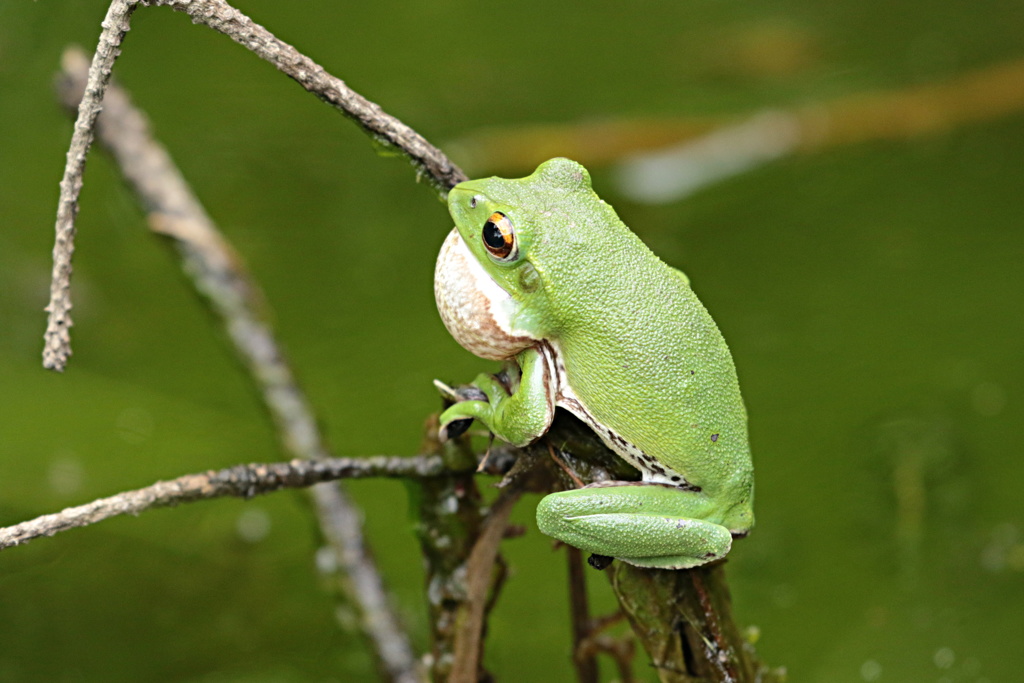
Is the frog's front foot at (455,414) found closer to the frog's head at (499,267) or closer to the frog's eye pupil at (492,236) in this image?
the frog's head at (499,267)

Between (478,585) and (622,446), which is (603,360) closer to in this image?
(622,446)

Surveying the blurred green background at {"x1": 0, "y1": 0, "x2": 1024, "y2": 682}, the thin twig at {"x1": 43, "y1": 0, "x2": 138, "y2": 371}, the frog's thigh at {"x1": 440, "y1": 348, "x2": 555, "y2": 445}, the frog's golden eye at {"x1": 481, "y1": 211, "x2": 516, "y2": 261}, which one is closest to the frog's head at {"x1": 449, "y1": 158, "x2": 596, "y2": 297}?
the frog's golden eye at {"x1": 481, "y1": 211, "x2": 516, "y2": 261}

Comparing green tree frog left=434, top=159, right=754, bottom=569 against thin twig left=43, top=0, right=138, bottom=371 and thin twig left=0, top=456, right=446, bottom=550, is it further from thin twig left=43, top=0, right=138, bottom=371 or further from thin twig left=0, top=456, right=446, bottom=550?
thin twig left=43, top=0, right=138, bottom=371

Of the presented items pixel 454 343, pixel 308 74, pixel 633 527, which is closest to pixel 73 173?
pixel 308 74

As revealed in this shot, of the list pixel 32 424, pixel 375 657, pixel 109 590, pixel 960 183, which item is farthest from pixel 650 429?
pixel 960 183

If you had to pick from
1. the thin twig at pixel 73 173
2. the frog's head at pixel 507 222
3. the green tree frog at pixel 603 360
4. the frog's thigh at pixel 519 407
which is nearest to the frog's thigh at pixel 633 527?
the green tree frog at pixel 603 360

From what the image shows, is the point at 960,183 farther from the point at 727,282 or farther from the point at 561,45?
the point at 561,45

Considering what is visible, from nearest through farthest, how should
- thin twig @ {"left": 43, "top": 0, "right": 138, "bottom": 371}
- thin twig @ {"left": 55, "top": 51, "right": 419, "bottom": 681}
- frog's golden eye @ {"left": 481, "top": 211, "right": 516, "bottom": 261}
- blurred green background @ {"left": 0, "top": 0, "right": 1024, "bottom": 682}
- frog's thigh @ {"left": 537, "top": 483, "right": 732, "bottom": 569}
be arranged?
thin twig @ {"left": 43, "top": 0, "right": 138, "bottom": 371} < frog's thigh @ {"left": 537, "top": 483, "right": 732, "bottom": 569} < frog's golden eye @ {"left": 481, "top": 211, "right": 516, "bottom": 261} < thin twig @ {"left": 55, "top": 51, "right": 419, "bottom": 681} < blurred green background @ {"left": 0, "top": 0, "right": 1024, "bottom": 682}
